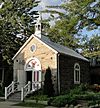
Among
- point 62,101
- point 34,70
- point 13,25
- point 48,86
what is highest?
point 13,25

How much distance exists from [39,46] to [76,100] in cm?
898

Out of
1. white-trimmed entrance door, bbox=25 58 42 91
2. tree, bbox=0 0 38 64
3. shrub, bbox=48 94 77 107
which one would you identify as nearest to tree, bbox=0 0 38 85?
tree, bbox=0 0 38 64

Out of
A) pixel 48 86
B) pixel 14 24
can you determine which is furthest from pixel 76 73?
pixel 14 24

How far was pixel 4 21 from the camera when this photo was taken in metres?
41.1

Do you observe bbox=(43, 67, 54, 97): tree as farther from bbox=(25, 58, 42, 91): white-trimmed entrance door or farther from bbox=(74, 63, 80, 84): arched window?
bbox=(74, 63, 80, 84): arched window

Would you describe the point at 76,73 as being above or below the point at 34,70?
below

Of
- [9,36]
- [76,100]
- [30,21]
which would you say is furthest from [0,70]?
[76,100]

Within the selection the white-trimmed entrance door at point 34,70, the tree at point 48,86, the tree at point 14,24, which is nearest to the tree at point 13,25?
the tree at point 14,24

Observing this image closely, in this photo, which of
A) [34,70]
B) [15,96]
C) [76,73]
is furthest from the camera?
[76,73]

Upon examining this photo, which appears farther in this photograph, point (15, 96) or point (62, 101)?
point (15, 96)

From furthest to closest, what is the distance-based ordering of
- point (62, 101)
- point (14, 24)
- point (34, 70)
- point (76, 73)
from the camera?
point (14, 24) < point (76, 73) < point (34, 70) < point (62, 101)

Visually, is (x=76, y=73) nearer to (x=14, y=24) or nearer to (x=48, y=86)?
(x=48, y=86)

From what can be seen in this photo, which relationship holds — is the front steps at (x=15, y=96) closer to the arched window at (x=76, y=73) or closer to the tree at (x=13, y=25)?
the arched window at (x=76, y=73)

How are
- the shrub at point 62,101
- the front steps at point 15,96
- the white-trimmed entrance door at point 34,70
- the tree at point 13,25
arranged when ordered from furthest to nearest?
1. the tree at point 13,25
2. the white-trimmed entrance door at point 34,70
3. the front steps at point 15,96
4. the shrub at point 62,101
